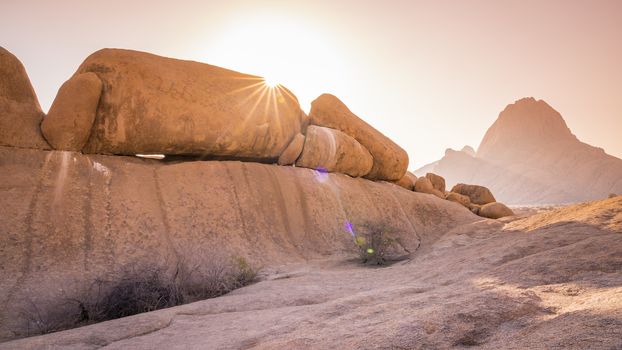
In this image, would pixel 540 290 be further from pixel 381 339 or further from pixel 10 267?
pixel 10 267

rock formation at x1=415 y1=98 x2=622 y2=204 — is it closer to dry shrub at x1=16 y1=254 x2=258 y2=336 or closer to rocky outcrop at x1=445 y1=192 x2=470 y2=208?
rocky outcrop at x1=445 y1=192 x2=470 y2=208

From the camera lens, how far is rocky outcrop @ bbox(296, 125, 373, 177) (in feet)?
34.4

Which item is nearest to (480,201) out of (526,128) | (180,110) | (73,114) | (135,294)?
(180,110)

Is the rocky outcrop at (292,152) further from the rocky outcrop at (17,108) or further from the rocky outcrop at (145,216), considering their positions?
the rocky outcrop at (17,108)

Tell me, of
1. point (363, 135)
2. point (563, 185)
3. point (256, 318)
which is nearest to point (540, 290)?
point (256, 318)

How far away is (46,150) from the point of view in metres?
6.83

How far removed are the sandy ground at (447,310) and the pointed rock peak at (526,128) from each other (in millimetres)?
99368

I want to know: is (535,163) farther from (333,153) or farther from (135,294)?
(135,294)

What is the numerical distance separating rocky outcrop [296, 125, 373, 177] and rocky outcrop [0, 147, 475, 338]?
15.3 inches

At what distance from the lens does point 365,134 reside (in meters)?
12.5

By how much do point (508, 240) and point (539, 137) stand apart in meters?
101

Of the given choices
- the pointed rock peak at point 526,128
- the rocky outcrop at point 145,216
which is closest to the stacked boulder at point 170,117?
the rocky outcrop at point 145,216

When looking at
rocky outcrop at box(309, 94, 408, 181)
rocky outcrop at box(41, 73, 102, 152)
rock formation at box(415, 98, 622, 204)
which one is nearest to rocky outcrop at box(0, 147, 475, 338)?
rocky outcrop at box(41, 73, 102, 152)

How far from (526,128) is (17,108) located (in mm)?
107618
